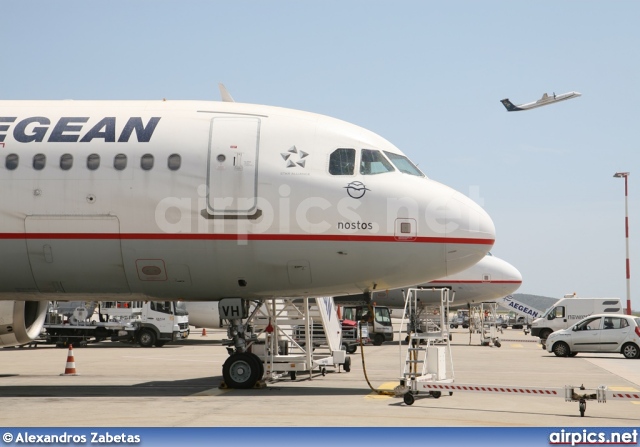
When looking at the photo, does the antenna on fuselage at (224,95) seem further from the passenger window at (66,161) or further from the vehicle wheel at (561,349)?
the vehicle wheel at (561,349)

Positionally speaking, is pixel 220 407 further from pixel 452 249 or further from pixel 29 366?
pixel 29 366

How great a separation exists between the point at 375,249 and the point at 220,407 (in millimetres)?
4668

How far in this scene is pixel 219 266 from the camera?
19109 mm

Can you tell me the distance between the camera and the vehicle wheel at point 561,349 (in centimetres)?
3775

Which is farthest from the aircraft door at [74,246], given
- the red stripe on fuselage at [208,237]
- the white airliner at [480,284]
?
the white airliner at [480,284]

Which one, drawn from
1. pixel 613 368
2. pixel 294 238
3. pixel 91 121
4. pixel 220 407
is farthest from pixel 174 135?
pixel 613 368

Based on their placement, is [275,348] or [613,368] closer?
[275,348]

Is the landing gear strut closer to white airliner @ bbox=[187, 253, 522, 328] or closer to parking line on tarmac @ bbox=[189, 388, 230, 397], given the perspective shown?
parking line on tarmac @ bbox=[189, 388, 230, 397]

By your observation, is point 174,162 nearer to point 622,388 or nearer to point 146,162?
point 146,162

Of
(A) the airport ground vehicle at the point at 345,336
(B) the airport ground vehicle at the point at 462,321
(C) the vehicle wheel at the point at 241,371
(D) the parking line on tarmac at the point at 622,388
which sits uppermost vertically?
(B) the airport ground vehicle at the point at 462,321

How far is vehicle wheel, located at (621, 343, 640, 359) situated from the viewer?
120 ft

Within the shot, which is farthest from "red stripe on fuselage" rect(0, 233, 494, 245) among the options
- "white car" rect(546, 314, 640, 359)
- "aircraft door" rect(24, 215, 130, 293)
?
"white car" rect(546, 314, 640, 359)

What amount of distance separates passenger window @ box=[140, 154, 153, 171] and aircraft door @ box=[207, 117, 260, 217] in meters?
1.24

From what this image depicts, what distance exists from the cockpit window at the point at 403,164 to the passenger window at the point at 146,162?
16.5ft
